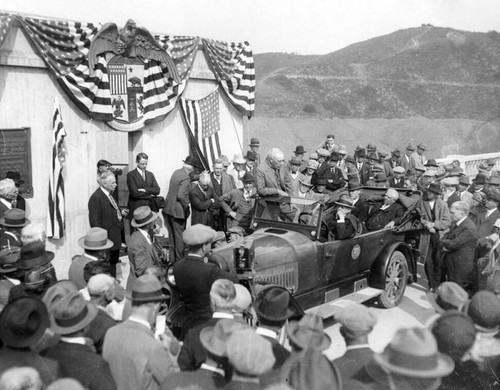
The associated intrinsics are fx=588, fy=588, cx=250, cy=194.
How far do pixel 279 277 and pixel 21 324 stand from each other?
160 inches

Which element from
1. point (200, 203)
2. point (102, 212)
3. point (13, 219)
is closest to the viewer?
point (13, 219)

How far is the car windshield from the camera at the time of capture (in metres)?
7.95

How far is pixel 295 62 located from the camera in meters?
76.4

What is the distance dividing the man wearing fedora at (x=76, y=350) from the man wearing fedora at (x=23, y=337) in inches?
2.9

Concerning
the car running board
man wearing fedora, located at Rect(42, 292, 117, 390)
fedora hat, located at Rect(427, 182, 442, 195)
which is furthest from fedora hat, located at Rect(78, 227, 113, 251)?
fedora hat, located at Rect(427, 182, 442, 195)

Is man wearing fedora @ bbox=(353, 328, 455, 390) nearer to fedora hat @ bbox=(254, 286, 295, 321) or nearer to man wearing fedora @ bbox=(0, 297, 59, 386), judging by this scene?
fedora hat @ bbox=(254, 286, 295, 321)

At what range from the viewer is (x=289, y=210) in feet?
26.6

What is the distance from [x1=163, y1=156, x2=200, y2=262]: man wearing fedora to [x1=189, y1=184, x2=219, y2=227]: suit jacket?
15 centimetres

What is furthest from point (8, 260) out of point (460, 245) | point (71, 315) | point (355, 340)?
point (460, 245)

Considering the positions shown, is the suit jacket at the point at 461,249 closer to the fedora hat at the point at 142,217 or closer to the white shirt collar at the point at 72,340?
the fedora hat at the point at 142,217

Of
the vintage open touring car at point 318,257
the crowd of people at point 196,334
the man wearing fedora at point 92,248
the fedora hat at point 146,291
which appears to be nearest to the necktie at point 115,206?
the crowd of people at point 196,334

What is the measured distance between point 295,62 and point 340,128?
4212 cm

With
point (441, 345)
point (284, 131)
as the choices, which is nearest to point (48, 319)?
point (441, 345)

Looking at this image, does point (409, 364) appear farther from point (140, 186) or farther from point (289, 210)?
point (140, 186)
